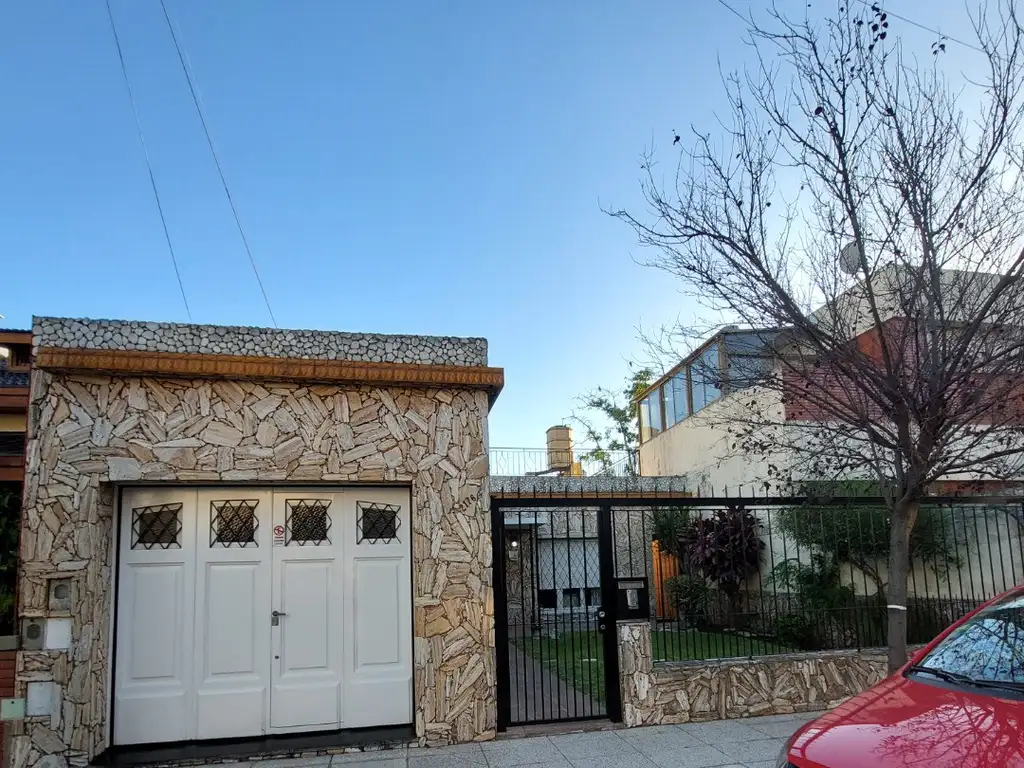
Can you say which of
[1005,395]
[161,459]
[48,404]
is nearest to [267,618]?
[161,459]

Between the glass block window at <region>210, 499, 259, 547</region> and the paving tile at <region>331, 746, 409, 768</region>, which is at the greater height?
the glass block window at <region>210, 499, 259, 547</region>

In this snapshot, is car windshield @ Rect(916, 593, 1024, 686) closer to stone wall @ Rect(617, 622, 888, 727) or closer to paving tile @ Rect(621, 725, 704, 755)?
paving tile @ Rect(621, 725, 704, 755)

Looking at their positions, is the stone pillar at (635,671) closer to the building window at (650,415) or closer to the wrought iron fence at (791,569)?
the wrought iron fence at (791,569)

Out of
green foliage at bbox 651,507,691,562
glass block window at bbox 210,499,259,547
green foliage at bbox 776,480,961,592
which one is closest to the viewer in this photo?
glass block window at bbox 210,499,259,547

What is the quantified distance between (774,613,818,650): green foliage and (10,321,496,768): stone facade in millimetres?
3212

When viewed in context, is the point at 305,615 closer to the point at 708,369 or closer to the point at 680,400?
the point at 708,369

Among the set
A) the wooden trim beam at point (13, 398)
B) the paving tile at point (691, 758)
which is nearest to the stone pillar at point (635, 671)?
the paving tile at point (691, 758)

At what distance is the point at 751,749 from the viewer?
611cm

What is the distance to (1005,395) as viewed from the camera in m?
6.24

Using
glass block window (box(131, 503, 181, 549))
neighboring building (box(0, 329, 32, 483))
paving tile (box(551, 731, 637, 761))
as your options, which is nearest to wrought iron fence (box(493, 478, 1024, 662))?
paving tile (box(551, 731, 637, 761))

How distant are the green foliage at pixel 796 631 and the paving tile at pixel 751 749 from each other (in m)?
1.42

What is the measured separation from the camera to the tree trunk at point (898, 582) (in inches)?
240


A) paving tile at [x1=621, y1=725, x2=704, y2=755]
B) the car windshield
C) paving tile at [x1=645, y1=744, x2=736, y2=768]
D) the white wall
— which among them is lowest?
paving tile at [x1=621, y1=725, x2=704, y2=755]

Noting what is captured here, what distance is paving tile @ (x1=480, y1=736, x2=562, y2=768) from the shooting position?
5.90 meters
